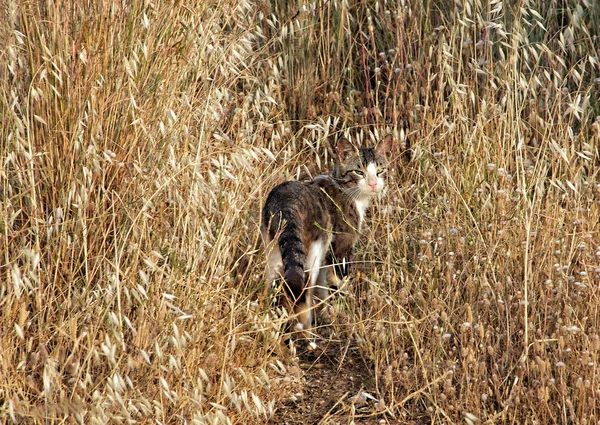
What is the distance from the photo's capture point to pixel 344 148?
4742mm

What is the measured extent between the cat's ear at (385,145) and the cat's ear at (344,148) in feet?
0.50

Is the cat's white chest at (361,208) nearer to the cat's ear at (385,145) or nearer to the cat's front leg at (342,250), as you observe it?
the cat's front leg at (342,250)

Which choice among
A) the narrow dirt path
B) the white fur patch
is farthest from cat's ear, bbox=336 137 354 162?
the narrow dirt path

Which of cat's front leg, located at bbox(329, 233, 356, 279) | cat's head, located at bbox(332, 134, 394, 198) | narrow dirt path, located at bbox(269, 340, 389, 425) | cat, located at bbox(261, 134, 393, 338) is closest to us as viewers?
narrow dirt path, located at bbox(269, 340, 389, 425)

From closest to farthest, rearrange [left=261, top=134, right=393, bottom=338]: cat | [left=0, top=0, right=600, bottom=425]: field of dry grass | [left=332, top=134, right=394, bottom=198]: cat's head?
[left=0, top=0, right=600, bottom=425]: field of dry grass
[left=261, top=134, right=393, bottom=338]: cat
[left=332, top=134, right=394, bottom=198]: cat's head

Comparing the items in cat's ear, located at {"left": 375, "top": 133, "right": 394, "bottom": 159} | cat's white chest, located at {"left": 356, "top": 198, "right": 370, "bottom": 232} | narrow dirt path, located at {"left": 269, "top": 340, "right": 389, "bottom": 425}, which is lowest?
narrow dirt path, located at {"left": 269, "top": 340, "right": 389, "bottom": 425}

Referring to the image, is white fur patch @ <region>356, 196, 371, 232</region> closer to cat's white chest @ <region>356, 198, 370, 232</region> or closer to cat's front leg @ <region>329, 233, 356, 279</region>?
cat's white chest @ <region>356, 198, 370, 232</region>

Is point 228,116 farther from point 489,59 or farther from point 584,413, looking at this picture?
point 584,413

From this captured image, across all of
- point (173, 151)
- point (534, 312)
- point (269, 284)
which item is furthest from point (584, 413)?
point (173, 151)

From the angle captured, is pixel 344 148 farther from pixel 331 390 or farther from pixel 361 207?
pixel 331 390

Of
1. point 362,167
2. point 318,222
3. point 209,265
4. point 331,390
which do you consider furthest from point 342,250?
point 209,265

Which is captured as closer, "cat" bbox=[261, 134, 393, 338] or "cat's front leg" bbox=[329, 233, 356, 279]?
"cat" bbox=[261, 134, 393, 338]

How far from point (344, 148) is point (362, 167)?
0.52 ft

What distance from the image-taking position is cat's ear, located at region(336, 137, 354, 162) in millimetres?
4694
